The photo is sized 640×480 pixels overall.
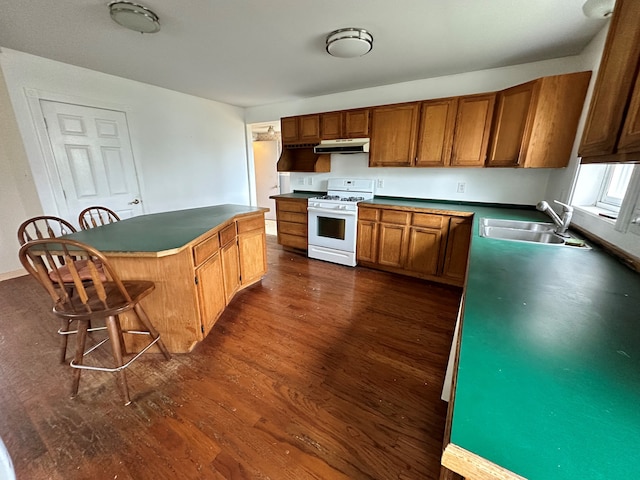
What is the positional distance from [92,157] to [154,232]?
2139 mm

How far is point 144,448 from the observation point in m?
1.27

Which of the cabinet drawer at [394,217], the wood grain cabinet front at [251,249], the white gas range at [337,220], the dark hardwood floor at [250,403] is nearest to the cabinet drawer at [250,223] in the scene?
the wood grain cabinet front at [251,249]

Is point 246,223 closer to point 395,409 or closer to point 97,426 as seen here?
point 97,426

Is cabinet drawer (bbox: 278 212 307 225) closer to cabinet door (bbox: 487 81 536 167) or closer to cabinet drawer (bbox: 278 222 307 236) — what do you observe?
cabinet drawer (bbox: 278 222 307 236)

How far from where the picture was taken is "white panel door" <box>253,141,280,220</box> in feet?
19.5

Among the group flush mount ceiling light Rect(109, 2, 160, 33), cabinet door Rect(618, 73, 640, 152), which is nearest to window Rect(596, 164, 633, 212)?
cabinet door Rect(618, 73, 640, 152)

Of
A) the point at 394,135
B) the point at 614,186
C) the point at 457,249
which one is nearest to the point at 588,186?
the point at 614,186

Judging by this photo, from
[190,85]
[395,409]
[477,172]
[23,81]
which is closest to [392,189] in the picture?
[477,172]

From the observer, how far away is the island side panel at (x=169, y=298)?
67.9 inches

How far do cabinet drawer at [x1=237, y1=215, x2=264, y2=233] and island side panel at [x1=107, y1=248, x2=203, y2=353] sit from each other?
93 centimetres

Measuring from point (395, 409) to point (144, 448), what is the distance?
132 centimetres

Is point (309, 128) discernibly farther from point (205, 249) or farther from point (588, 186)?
point (588, 186)

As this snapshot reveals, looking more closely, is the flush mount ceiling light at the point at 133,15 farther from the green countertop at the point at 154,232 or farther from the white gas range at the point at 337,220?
the white gas range at the point at 337,220

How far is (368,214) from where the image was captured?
10.9 ft
